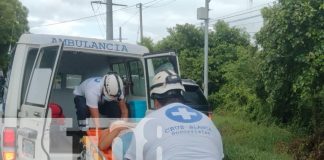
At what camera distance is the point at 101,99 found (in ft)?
20.6

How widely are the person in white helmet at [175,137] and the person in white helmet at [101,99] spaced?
2889 mm

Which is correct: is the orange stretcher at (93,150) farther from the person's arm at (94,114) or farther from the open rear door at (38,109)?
the person's arm at (94,114)

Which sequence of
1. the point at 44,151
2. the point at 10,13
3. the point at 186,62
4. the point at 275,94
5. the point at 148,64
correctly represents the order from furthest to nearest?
1. the point at 10,13
2. the point at 186,62
3. the point at 275,94
4. the point at 148,64
5. the point at 44,151

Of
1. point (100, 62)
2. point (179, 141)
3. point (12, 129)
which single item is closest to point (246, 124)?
point (100, 62)

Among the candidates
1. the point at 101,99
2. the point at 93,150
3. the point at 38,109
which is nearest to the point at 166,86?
the point at 93,150

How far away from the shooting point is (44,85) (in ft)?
16.2

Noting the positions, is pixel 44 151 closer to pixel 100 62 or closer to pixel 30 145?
pixel 30 145

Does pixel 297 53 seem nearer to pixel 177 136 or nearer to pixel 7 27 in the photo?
pixel 177 136

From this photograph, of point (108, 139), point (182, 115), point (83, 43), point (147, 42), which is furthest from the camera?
point (147, 42)

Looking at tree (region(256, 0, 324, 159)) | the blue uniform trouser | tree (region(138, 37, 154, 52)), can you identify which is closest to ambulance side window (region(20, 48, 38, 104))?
the blue uniform trouser

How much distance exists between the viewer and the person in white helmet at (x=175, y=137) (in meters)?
2.81

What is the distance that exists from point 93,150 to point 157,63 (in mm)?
2500

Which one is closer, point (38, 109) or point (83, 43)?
point (38, 109)

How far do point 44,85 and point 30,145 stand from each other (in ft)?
2.15
